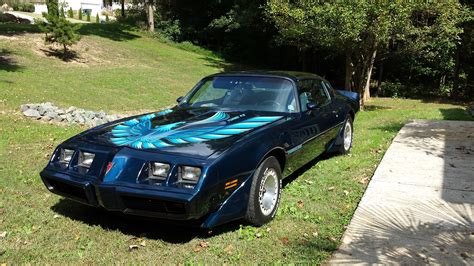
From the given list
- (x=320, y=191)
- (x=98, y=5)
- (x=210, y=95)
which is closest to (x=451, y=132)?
(x=320, y=191)

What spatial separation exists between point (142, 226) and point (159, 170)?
91 centimetres

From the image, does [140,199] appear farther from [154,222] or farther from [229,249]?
[229,249]

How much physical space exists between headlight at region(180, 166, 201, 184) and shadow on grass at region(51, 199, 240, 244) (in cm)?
45

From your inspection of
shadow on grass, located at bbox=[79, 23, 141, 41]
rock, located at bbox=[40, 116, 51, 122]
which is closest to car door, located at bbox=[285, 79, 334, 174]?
rock, located at bbox=[40, 116, 51, 122]

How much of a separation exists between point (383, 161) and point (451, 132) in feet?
9.09

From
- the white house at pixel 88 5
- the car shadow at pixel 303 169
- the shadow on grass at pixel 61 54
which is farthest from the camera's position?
the white house at pixel 88 5

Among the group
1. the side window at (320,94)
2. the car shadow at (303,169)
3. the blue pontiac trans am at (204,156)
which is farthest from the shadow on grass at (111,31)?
the blue pontiac trans am at (204,156)

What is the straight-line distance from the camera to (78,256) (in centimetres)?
370

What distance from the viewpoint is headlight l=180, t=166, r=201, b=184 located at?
359cm

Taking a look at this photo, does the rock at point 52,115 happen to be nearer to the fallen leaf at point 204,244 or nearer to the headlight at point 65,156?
the headlight at point 65,156

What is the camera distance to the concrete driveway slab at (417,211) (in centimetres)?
379

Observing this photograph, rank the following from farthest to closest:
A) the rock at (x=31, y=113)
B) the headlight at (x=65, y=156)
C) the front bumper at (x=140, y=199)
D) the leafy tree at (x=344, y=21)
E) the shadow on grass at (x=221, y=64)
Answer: the shadow on grass at (x=221, y=64)
the leafy tree at (x=344, y=21)
the rock at (x=31, y=113)
the headlight at (x=65, y=156)
the front bumper at (x=140, y=199)

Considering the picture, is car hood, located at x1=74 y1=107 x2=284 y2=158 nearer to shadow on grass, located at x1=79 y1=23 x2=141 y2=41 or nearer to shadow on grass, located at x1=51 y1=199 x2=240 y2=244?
shadow on grass, located at x1=51 y1=199 x2=240 y2=244

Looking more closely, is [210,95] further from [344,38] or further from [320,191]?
[344,38]
